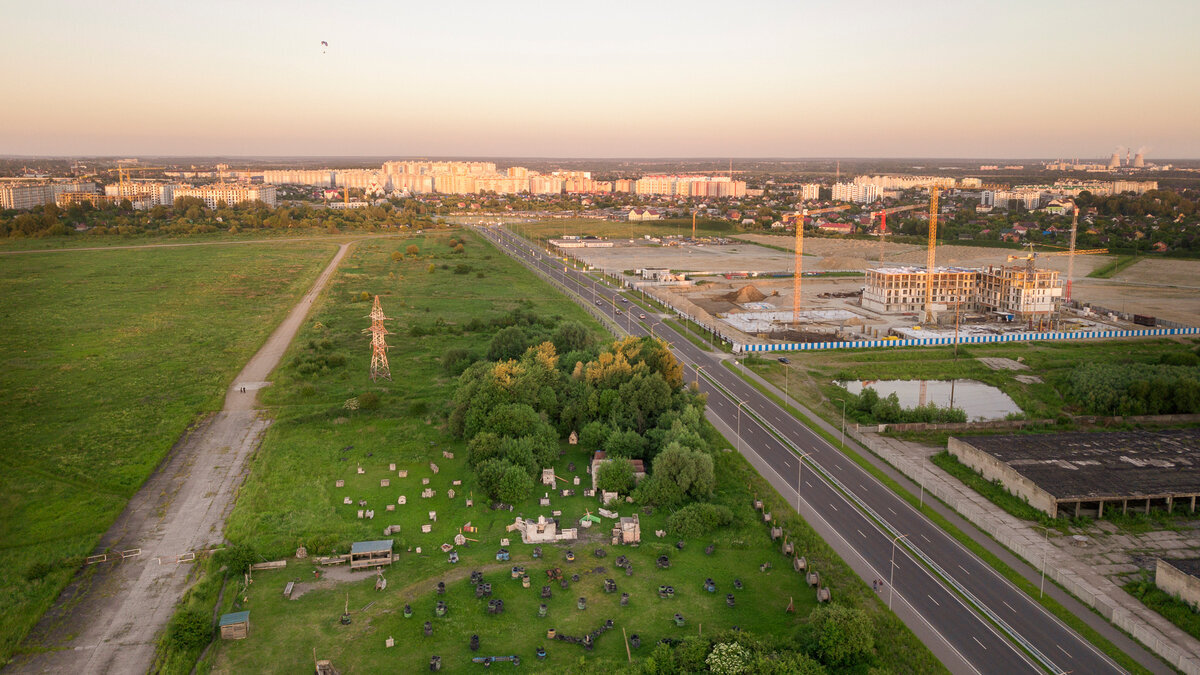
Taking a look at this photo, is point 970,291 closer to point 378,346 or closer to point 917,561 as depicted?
point 917,561

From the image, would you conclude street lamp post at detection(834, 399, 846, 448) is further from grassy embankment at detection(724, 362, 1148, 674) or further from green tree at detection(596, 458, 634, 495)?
green tree at detection(596, 458, 634, 495)

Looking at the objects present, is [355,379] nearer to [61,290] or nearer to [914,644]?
[914,644]

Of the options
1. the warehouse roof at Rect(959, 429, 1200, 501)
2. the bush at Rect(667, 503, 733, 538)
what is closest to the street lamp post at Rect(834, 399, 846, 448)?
the warehouse roof at Rect(959, 429, 1200, 501)

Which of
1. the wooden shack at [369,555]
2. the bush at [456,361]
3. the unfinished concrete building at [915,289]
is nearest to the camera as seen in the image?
the wooden shack at [369,555]

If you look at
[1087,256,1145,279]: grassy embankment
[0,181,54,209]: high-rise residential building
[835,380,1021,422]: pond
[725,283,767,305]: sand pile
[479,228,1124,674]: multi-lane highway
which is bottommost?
[479,228,1124,674]: multi-lane highway

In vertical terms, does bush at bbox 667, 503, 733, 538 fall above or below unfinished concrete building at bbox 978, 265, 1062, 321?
below

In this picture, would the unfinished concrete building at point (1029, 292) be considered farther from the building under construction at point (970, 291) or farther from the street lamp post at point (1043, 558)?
the street lamp post at point (1043, 558)

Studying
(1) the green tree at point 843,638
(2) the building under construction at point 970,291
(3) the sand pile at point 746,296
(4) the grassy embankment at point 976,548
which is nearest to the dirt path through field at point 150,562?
(1) the green tree at point 843,638
